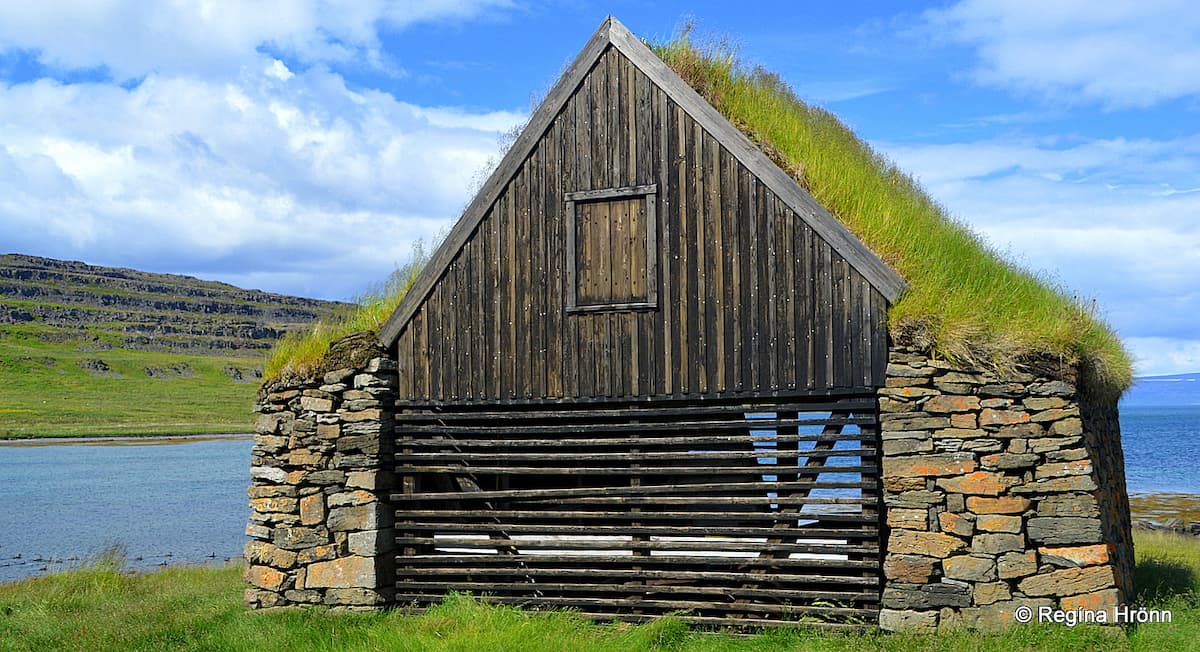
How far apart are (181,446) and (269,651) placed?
50981mm

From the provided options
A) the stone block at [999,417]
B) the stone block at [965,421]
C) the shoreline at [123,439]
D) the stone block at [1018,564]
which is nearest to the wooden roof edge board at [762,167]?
the stone block at [965,421]

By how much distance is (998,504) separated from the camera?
9.35 m

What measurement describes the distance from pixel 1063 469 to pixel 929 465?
1130mm

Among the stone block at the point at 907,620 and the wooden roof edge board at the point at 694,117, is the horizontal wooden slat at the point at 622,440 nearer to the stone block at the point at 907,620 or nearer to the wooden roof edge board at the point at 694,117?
the wooden roof edge board at the point at 694,117

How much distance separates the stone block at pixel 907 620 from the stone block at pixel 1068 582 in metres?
0.83

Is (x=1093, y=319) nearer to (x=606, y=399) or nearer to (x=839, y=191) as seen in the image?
(x=839, y=191)

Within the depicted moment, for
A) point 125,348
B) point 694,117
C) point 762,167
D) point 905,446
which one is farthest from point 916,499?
point 125,348

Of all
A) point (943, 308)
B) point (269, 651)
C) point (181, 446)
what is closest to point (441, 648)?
point (269, 651)

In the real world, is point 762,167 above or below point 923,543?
above

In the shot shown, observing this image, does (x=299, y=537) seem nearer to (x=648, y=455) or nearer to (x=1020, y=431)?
(x=648, y=455)

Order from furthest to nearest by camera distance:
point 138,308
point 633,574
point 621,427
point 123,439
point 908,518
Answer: point 138,308 < point 123,439 < point 621,427 < point 633,574 < point 908,518

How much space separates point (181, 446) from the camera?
2227 inches

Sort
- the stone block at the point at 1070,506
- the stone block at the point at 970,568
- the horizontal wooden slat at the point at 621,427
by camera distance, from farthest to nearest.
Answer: the horizontal wooden slat at the point at 621,427, the stone block at the point at 970,568, the stone block at the point at 1070,506

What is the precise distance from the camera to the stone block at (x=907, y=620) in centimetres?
943
